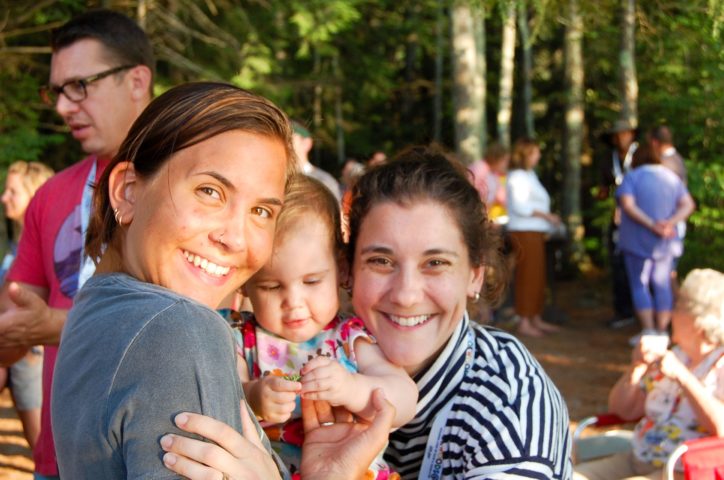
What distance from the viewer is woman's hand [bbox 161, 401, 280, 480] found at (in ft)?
4.22

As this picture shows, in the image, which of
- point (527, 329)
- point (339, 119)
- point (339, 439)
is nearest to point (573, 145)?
point (527, 329)

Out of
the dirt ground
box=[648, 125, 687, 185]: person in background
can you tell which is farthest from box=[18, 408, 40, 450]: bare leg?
box=[648, 125, 687, 185]: person in background

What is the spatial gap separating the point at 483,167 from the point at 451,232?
7630mm

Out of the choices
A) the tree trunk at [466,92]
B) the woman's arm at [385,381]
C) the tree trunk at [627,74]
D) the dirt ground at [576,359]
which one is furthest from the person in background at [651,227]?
the woman's arm at [385,381]

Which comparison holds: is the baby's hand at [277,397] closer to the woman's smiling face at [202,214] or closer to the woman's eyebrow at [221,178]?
the woman's smiling face at [202,214]

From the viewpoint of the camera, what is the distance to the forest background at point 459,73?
33.3 feet

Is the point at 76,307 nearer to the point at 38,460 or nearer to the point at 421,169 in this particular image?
the point at 421,169

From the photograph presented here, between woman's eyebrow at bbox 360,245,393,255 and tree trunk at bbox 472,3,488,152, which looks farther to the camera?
tree trunk at bbox 472,3,488,152

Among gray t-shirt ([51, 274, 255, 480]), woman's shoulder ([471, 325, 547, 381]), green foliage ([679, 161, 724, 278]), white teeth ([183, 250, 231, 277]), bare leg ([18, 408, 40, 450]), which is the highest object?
white teeth ([183, 250, 231, 277])

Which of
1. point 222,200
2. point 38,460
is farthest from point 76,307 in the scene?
point 38,460

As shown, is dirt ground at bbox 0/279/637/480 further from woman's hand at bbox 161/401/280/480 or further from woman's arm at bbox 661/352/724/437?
woman's hand at bbox 161/401/280/480

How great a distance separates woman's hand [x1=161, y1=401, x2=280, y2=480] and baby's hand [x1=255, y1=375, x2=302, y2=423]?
0.40 metres

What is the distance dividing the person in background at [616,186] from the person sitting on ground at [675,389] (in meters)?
6.52

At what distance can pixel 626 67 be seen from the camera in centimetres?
1224
